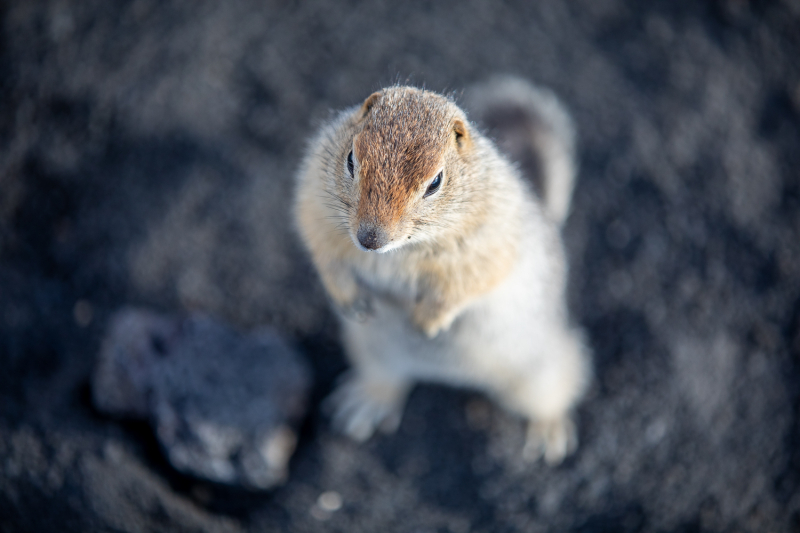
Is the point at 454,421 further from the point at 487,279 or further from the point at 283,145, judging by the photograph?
the point at 283,145

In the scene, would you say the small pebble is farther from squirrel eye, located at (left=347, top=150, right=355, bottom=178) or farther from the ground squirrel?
squirrel eye, located at (left=347, top=150, right=355, bottom=178)

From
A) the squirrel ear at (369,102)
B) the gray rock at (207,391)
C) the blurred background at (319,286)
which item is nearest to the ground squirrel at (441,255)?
the squirrel ear at (369,102)

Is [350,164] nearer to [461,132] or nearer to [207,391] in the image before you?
[461,132]

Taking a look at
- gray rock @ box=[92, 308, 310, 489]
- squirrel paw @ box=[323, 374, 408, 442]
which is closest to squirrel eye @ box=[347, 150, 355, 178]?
gray rock @ box=[92, 308, 310, 489]

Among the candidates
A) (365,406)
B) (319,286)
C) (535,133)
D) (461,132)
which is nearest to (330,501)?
(365,406)

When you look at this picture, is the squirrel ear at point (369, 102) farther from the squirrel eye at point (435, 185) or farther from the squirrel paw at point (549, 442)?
the squirrel paw at point (549, 442)

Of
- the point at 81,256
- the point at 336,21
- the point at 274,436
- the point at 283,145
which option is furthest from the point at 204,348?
the point at 336,21

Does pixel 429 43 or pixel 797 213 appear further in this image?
pixel 429 43

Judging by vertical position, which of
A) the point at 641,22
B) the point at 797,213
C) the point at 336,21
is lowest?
the point at 797,213
